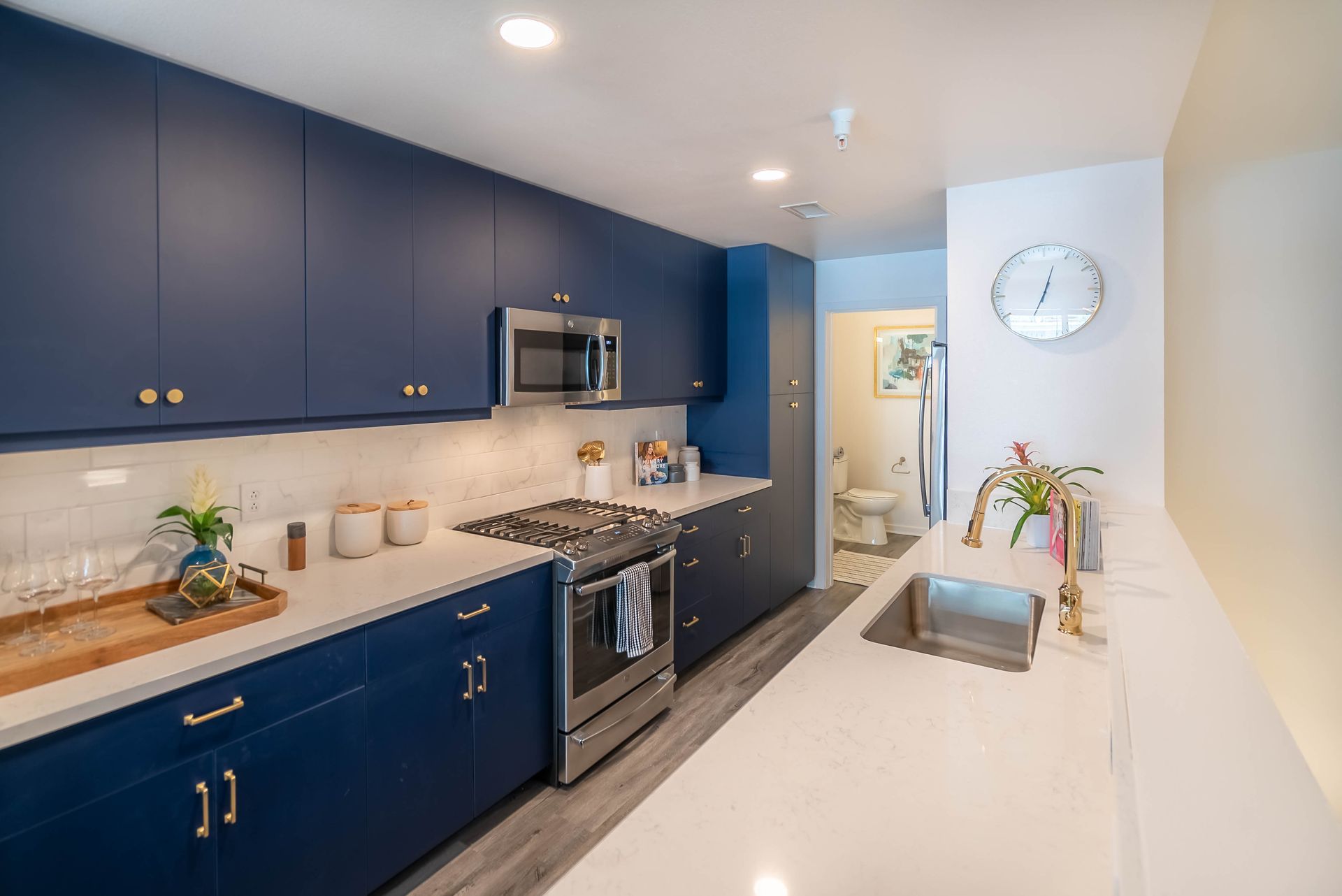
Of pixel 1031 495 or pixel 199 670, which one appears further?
pixel 1031 495

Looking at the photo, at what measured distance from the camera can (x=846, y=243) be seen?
398cm

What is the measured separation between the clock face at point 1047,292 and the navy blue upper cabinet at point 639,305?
5.32 ft

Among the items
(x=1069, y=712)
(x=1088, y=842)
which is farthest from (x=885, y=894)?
(x=1069, y=712)

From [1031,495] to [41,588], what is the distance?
2.86 meters

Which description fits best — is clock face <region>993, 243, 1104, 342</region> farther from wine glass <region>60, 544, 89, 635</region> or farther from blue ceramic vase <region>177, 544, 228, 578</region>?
wine glass <region>60, 544, 89, 635</region>

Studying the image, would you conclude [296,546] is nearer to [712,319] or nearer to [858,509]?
[712,319]

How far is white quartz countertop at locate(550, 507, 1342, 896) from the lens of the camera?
23.9 inches

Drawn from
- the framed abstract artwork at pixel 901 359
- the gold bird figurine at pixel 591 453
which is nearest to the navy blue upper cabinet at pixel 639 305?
the gold bird figurine at pixel 591 453

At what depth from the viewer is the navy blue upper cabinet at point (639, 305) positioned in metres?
3.29

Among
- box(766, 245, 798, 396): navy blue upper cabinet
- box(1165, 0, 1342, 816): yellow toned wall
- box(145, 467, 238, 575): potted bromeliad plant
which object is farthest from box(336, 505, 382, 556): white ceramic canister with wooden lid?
box(1165, 0, 1342, 816): yellow toned wall

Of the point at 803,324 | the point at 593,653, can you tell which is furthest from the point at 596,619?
the point at 803,324

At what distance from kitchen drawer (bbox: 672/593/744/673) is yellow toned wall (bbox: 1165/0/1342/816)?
2128 millimetres

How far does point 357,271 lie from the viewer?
84.4 inches

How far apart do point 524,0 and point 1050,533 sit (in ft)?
7.30
